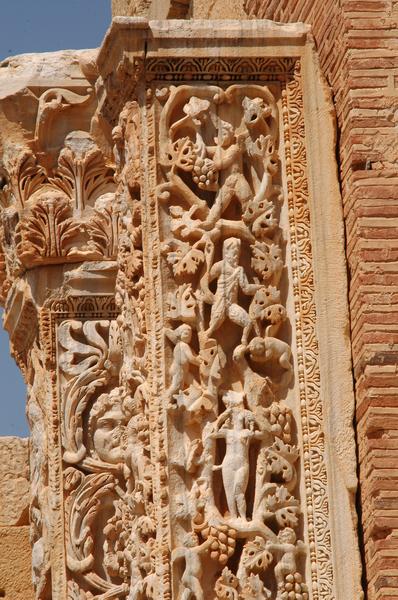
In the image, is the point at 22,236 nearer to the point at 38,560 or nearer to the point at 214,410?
the point at 38,560

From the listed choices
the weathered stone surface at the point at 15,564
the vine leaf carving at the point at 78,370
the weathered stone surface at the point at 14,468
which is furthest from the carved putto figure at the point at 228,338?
the weathered stone surface at the point at 14,468

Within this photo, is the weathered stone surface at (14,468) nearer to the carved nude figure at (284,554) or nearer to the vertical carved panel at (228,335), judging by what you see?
the vertical carved panel at (228,335)

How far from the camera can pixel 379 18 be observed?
12000 millimetres

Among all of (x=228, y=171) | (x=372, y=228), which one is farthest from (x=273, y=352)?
(x=228, y=171)

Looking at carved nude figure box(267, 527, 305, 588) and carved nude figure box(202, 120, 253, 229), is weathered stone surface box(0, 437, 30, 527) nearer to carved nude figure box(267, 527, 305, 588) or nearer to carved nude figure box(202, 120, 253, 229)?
carved nude figure box(202, 120, 253, 229)

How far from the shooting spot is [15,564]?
53.3ft

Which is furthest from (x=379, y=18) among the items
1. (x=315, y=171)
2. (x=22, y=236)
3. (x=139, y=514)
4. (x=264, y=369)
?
(x=22, y=236)

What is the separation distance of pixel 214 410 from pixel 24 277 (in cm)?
384

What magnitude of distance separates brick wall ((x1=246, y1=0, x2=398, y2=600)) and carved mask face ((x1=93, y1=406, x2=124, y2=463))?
3298mm

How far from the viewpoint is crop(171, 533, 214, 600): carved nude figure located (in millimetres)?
11406

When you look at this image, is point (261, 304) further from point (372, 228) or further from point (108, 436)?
point (108, 436)

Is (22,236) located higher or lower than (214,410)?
higher

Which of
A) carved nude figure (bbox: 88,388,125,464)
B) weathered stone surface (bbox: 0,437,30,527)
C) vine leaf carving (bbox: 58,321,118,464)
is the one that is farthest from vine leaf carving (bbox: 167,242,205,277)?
weathered stone surface (bbox: 0,437,30,527)

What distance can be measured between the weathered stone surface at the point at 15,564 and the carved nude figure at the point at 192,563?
15.4 feet
